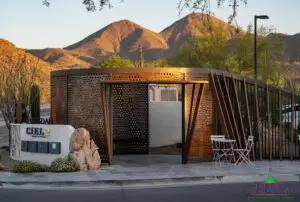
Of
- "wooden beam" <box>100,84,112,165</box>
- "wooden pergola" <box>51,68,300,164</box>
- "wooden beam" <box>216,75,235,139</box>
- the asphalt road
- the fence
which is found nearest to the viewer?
the asphalt road

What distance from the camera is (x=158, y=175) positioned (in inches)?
588

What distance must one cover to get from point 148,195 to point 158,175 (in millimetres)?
2738

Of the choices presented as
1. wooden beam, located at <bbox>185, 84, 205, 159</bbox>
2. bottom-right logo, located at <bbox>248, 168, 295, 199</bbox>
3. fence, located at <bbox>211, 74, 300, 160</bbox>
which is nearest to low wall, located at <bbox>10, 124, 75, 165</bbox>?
wooden beam, located at <bbox>185, 84, 205, 159</bbox>

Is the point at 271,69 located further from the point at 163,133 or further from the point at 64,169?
the point at 64,169

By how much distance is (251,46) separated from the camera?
51.3m

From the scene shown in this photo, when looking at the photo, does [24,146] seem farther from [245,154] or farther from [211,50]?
[211,50]

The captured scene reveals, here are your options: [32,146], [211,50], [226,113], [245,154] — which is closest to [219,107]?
[226,113]

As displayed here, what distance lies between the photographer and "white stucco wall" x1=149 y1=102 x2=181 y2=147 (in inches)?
953

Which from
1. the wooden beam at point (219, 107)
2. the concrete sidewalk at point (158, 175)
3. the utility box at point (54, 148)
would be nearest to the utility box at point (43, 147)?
the utility box at point (54, 148)

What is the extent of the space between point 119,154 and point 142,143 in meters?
1.00

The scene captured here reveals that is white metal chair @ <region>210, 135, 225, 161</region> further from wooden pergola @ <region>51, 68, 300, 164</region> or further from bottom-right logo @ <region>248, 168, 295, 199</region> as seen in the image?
bottom-right logo @ <region>248, 168, 295, 199</region>

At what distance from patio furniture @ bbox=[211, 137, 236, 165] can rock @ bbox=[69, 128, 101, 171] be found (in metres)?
3.50

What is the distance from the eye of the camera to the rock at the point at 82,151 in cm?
1603

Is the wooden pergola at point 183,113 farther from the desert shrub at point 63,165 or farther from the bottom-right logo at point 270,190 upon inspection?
the bottom-right logo at point 270,190
